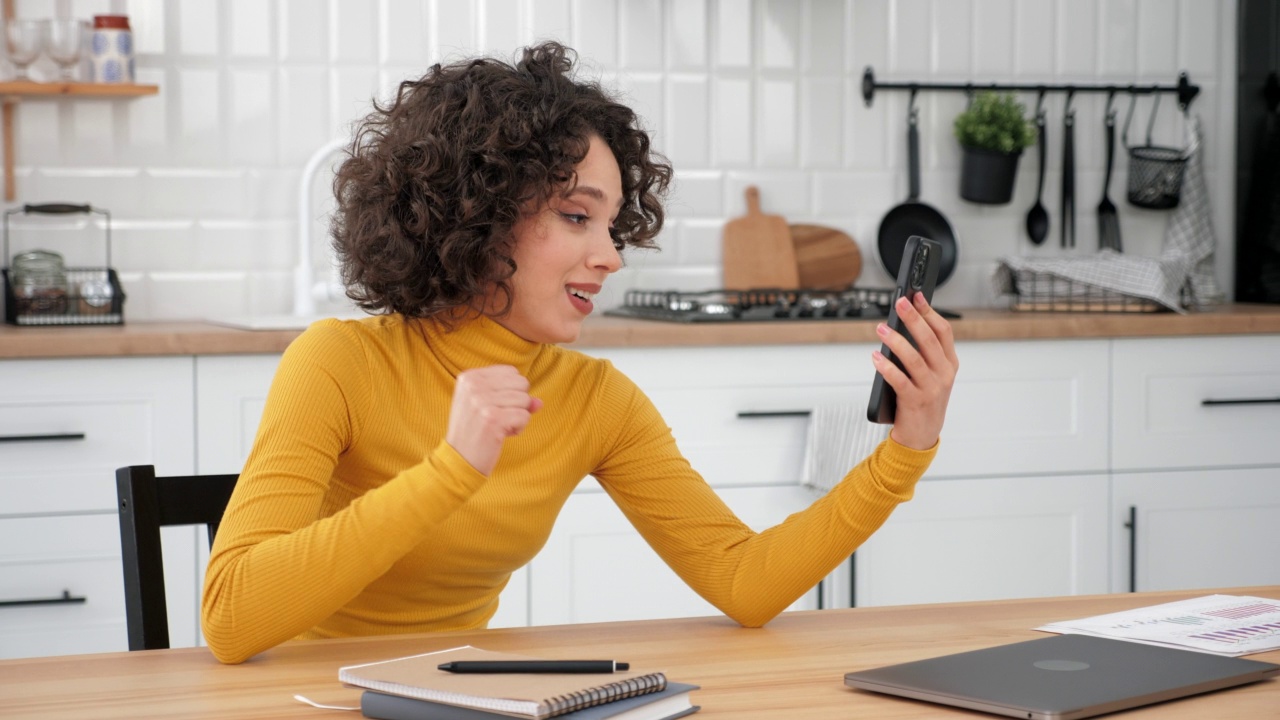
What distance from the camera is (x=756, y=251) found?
3332 mm

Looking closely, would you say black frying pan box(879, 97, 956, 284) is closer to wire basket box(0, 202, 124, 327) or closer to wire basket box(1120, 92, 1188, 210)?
wire basket box(1120, 92, 1188, 210)

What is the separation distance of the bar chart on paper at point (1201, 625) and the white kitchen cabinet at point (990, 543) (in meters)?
1.49

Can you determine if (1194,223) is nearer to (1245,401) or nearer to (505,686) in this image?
(1245,401)

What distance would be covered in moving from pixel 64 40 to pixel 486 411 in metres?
2.12

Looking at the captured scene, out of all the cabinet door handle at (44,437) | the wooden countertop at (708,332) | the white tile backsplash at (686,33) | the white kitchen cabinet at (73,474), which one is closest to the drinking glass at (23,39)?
the wooden countertop at (708,332)

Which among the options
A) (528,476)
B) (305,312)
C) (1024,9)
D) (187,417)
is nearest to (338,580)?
(528,476)

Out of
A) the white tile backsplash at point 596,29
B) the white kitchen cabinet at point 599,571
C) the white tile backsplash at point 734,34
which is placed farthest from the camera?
the white tile backsplash at point 734,34

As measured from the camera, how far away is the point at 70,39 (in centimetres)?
280

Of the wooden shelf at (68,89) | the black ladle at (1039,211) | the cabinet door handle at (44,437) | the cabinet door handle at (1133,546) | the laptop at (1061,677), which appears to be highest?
the wooden shelf at (68,89)

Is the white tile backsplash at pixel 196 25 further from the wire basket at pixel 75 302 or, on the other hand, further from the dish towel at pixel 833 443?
the dish towel at pixel 833 443

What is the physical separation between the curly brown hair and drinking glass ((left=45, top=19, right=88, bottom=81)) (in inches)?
62.7

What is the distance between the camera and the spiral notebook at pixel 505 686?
2.88ft

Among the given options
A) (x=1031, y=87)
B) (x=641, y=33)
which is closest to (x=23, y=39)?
(x=641, y=33)

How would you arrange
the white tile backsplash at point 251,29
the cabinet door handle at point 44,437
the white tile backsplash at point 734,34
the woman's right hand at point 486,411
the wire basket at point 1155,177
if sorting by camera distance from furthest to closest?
the wire basket at point 1155,177
the white tile backsplash at point 734,34
the white tile backsplash at point 251,29
the cabinet door handle at point 44,437
the woman's right hand at point 486,411
